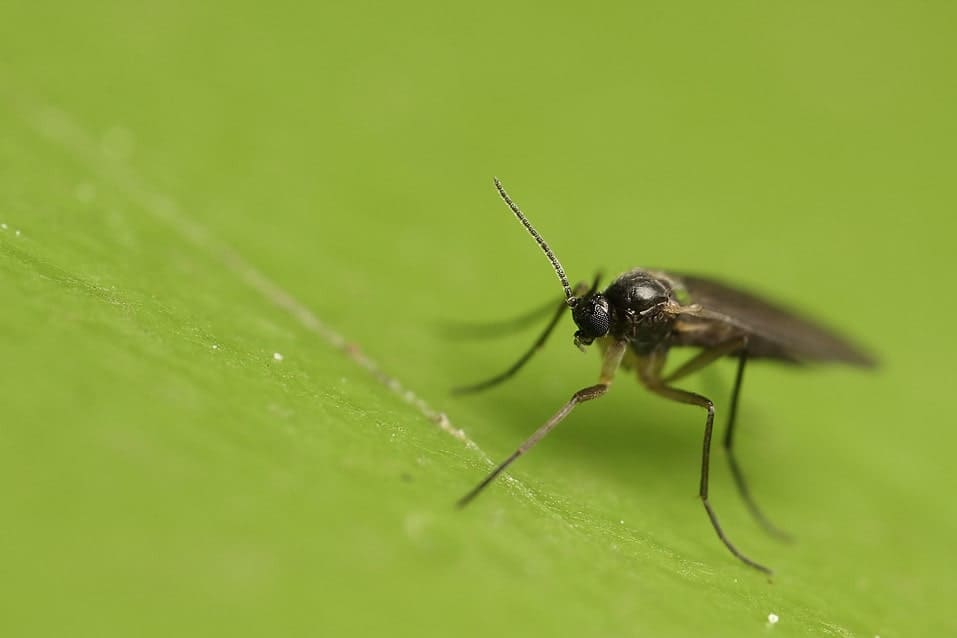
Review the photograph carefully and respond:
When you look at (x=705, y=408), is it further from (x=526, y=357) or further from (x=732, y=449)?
(x=526, y=357)

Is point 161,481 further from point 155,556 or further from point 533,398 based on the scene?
point 533,398

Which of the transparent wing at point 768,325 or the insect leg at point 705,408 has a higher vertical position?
the transparent wing at point 768,325

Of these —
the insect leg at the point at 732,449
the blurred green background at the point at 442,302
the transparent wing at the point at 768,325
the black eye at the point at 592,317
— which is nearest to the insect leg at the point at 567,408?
the blurred green background at the point at 442,302

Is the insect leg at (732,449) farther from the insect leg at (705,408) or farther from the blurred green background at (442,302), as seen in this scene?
the insect leg at (705,408)

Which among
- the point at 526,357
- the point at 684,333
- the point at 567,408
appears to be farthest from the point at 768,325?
the point at 567,408

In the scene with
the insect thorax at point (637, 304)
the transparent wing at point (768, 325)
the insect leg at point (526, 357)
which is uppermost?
the transparent wing at point (768, 325)

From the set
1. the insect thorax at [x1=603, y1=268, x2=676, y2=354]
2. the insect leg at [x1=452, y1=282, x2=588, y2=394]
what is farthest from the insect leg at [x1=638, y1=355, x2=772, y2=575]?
the insect leg at [x1=452, y1=282, x2=588, y2=394]
